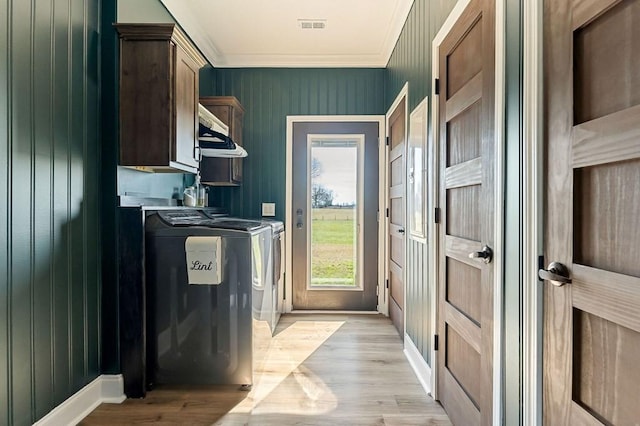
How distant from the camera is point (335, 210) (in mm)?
4000

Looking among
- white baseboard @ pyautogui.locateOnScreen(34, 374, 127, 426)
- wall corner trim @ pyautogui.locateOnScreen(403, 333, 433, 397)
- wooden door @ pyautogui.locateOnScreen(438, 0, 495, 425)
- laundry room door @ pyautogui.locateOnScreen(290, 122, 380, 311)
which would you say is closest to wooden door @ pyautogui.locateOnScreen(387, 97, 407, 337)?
laundry room door @ pyautogui.locateOnScreen(290, 122, 380, 311)

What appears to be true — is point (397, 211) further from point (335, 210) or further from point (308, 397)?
point (308, 397)

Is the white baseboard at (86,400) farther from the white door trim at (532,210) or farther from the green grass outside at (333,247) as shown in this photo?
the green grass outside at (333,247)

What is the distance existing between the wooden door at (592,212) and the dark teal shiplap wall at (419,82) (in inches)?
43.3

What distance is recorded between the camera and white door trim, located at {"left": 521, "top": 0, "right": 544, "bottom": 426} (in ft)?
3.77

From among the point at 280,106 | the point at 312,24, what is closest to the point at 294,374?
the point at 280,106

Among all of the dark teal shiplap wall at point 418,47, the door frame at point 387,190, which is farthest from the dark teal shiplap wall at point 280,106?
the dark teal shiplap wall at point 418,47

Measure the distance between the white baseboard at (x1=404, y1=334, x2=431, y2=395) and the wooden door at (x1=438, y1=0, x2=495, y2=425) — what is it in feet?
0.55

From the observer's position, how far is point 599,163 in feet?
2.99

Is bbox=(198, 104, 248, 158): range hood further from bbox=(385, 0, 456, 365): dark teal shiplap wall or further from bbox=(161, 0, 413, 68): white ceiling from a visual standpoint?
bbox=(385, 0, 456, 365): dark teal shiplap wall

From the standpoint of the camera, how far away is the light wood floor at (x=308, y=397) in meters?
1.95

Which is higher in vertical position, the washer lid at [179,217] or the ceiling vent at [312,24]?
the ceiling vent at [312,24]

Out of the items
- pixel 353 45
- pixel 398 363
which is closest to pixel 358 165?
pixel 353 45

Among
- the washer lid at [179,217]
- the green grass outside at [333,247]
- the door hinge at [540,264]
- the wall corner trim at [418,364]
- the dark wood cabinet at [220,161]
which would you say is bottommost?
the wall corner trim at [418,364]
